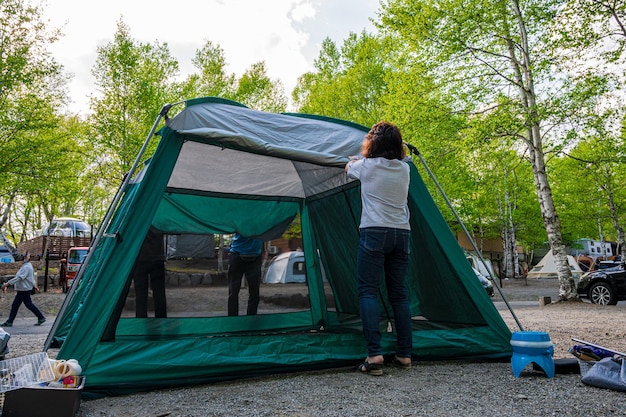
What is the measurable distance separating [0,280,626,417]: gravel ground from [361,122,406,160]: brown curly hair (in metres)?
1.68

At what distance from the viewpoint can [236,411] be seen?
9.22ft

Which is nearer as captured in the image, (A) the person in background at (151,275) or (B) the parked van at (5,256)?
(A) the person in background at (151,275)

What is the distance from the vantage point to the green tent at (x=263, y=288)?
11.0ft

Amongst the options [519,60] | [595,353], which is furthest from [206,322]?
[519,60]

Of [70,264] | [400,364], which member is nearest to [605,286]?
[400,364]

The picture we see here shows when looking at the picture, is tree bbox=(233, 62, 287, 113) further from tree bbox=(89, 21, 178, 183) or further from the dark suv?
the dark suv

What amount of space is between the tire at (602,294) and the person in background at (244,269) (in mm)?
10618

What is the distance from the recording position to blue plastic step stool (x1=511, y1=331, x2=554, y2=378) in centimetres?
359

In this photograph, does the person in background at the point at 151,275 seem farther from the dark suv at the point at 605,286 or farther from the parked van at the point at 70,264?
the dark suv at the point at 605,286

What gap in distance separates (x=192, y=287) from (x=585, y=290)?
11344mm

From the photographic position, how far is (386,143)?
386 centimetres

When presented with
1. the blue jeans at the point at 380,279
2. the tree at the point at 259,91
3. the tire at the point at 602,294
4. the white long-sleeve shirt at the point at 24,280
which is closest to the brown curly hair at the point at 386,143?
the blue jeans at the point at 380,279

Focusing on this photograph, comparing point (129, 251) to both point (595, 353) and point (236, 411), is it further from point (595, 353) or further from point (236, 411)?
point (595, 353)

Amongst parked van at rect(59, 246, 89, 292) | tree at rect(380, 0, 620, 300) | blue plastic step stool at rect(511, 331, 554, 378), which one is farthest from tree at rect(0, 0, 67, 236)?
blue plastic step stool at rect(511, 331, 554, 378)
